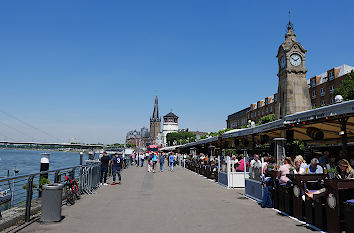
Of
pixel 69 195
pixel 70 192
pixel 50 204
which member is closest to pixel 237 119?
pixel 70 192

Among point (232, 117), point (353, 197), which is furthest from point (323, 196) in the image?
point (232, 117)

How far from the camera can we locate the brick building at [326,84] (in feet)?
165

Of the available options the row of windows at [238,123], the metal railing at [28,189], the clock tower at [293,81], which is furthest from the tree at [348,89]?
the row of windows at [238,123]

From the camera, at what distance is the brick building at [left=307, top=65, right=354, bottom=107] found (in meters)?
50.2

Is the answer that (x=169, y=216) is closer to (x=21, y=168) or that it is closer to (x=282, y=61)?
(x=282, y=61)

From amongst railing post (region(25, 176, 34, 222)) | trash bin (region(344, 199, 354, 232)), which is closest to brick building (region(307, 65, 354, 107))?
trash bin (region(344, 199, 354, 232))

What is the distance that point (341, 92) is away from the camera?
3272 centimetres

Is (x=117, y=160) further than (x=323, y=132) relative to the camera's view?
Yes

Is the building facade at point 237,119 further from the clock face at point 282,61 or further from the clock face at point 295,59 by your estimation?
the clock face at point 295,59

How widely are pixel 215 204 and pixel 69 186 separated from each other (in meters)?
4.78

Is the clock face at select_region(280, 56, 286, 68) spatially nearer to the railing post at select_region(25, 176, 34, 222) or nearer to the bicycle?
the bicycle

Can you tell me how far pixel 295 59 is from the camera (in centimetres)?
2802

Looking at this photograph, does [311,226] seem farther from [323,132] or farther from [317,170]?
[323,132]

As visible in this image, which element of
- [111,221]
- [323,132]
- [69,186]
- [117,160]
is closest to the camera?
[111,221]
